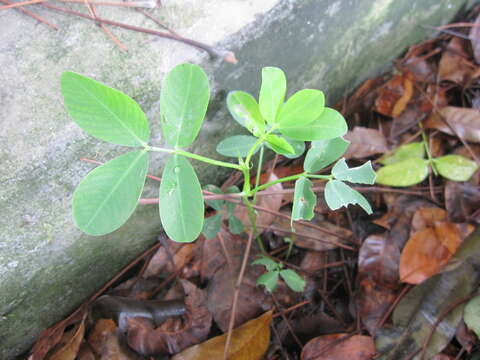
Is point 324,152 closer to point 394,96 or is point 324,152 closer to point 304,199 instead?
point 304,199

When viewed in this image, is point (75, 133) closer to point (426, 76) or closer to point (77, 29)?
point (77, 29)

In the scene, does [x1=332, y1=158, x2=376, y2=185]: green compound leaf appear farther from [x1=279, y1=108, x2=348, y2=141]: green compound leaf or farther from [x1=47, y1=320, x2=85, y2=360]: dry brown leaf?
[x1=47, y1=320, x2=85, y2=360]: dry brown leaf

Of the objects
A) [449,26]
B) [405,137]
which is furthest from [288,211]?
[449,26]

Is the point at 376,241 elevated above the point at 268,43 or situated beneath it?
situated beneath

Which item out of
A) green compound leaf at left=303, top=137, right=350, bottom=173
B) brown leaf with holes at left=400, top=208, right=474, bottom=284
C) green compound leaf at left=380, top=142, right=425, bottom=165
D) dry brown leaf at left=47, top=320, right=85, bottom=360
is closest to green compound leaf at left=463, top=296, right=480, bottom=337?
brown leaf with holes at left=400, top=208, right=474, bottom=284

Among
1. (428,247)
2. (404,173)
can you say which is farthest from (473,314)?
(404,173)

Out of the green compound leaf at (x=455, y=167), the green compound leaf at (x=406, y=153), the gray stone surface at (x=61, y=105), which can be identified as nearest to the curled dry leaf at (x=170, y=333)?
the gray stone surface at (x=61, y=105)
